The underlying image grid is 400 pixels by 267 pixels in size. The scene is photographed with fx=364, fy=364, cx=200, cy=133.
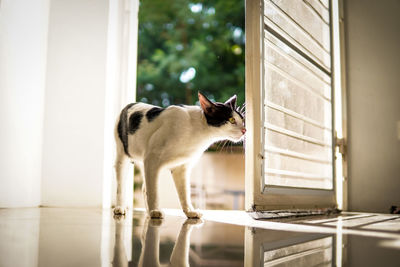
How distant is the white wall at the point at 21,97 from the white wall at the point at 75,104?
0.05 meters

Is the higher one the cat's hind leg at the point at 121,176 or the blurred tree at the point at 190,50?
the blurred tree at the point at 190,50

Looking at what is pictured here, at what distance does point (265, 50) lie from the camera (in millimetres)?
1827

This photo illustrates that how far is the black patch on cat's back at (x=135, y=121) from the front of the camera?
59.8 inches

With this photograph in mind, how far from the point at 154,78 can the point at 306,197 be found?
4.51 metres

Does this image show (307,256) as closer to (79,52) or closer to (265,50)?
(265,50)

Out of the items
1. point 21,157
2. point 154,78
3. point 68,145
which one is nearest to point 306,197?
point 68,145

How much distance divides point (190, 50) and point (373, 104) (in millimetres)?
3921

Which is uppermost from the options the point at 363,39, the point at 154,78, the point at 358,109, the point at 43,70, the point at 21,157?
the point at 154,78

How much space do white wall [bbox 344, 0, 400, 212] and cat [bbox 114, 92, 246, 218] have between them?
4.21 ft

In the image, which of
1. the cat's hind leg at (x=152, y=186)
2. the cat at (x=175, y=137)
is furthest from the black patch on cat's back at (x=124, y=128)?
the cat's hind leg at (x=152, y=186)

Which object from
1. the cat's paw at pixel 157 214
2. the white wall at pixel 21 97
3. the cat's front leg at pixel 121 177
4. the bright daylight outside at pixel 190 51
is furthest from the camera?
the bright daylight outside at pixel 190 51

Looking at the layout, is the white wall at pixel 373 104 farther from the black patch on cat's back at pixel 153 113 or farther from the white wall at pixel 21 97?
the white wall at pixel 21 97

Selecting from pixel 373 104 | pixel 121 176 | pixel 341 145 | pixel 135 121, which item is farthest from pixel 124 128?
pixel 373 104

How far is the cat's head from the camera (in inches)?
55.1
